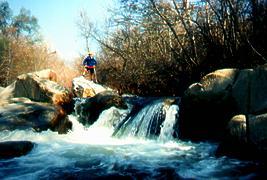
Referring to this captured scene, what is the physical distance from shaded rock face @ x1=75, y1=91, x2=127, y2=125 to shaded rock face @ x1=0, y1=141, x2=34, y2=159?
4.30 m

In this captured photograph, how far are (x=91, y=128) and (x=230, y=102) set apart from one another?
205 inches

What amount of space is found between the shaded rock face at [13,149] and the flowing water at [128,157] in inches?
6.6

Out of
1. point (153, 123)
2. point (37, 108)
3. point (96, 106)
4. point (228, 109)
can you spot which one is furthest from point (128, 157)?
point (96, 106)

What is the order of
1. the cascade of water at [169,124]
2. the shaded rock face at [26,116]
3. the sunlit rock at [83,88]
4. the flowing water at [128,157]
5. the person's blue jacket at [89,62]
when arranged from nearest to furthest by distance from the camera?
1. the flowing water at [128,157]
2. the cascade of water at [169,124]
3. the shaded rock face at [26,116]
4. the sunlit rock at [83,88]
5. the person's blue jacket at [89,62]

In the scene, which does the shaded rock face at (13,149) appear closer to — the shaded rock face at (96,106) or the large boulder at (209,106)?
the large boulder at (209,106)

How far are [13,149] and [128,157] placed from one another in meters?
2.54

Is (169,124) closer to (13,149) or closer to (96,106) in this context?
(96,106)

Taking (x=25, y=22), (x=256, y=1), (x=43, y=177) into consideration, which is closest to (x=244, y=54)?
(x=256, y=1)

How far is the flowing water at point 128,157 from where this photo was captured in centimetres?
541

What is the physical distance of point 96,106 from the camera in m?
11.7

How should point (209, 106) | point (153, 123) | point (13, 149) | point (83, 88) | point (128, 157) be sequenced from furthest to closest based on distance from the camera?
1. point (83, 88)
2. point (153, 123)
3. point (209, 106)
4. point (13, 149)
5. point (128, 157)

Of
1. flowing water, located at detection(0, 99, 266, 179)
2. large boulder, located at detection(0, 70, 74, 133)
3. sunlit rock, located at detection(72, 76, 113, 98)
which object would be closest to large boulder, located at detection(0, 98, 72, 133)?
large boulder, located at detection(0, 70, 74, 133)

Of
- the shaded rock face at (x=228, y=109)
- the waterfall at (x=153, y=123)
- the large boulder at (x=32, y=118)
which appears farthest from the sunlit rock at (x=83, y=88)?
the shaded rock face at (x=228, y=109)

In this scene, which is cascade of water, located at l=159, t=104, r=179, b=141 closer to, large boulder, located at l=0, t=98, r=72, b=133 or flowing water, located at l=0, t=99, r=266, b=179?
flowing water, located at l=0, t=99, r=266, b=179
